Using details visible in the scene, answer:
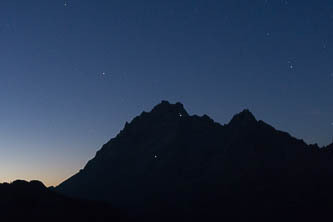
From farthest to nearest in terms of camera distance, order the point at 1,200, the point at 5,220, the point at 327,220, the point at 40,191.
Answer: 1. the point at 327,220
2. the point at 40,191
3. the point at 1,200
4. the point at 5,220

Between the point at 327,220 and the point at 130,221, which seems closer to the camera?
the point at 130,221

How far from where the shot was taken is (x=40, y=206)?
373 ft

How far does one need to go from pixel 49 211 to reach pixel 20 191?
1082 centimetres

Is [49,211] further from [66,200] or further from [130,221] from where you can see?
[130,221]

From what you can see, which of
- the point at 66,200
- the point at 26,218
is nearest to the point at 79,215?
the point at 66,200

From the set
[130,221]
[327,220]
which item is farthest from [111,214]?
[327,220]

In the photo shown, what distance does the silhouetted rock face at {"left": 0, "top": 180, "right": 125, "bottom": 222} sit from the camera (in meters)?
109

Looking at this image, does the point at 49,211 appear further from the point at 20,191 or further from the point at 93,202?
the point at 93,202

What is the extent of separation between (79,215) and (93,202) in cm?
1457

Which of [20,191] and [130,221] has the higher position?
[20,191]

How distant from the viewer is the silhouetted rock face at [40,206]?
10875cm

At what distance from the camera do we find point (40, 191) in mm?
120312

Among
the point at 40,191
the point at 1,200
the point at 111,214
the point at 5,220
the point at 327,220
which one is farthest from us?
the point at 327,220

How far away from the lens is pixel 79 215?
11775 centimetres
